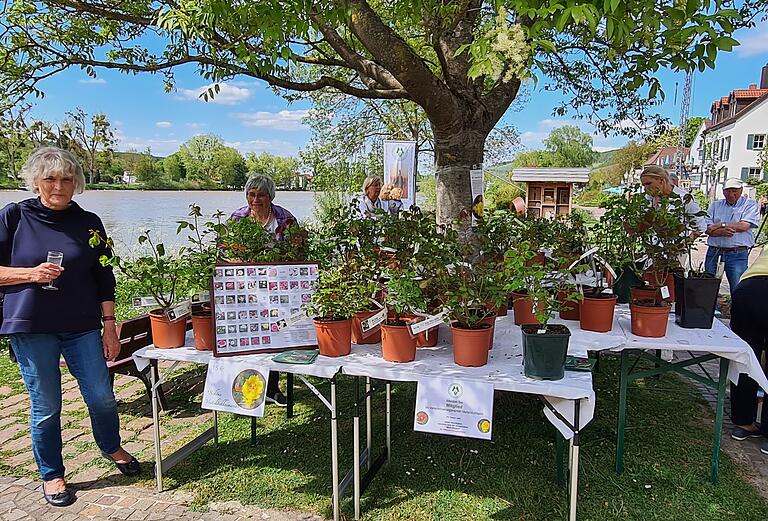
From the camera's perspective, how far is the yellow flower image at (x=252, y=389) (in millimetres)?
2398

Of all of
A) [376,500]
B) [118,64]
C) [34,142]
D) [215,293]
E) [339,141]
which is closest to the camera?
[215,293]

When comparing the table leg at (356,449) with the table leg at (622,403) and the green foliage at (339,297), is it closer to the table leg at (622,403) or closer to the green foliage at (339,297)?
the green foliage at (339,297)

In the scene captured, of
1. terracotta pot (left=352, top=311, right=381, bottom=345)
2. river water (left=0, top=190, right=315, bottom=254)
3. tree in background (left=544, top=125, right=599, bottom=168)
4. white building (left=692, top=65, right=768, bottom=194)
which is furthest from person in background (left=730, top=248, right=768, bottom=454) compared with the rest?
tree in background (left=544, top=125, right=599, bottom=168)

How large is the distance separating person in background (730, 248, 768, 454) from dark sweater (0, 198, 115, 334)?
3500 millimetres

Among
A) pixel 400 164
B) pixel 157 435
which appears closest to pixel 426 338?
pixel 157 435

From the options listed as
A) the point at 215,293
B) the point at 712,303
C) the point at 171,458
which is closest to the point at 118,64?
the point at 215,293

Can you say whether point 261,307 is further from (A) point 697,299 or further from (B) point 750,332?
(B) point 750,332

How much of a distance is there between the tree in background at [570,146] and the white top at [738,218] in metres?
47.7

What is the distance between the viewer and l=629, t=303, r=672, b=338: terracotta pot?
2572 millimetres

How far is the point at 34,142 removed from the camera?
494 centimetres

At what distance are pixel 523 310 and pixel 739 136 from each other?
39.4 meters

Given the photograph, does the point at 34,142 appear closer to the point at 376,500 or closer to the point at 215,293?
the point at 215,293

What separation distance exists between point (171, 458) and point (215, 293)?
109cm

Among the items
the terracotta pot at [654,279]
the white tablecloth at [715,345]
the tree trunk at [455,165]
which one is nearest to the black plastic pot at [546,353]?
the white tablecloth at [715,345]
